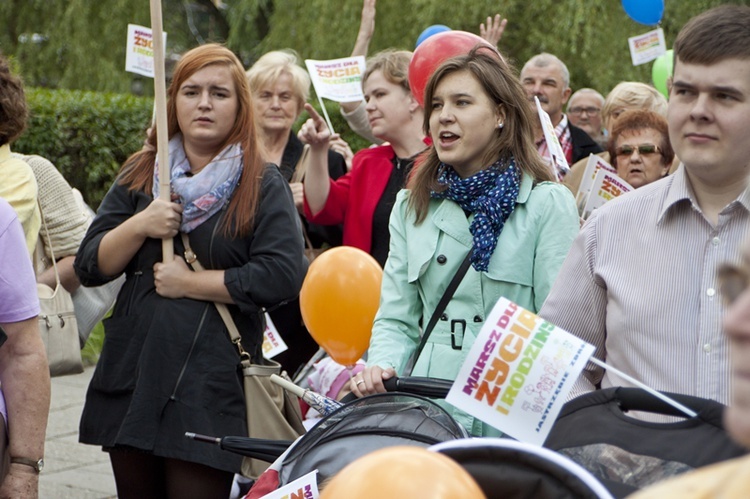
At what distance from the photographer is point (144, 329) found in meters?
4.41

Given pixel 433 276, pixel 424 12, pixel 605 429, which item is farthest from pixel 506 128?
pixel 424 12

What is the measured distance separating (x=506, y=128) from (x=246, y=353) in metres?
1.33

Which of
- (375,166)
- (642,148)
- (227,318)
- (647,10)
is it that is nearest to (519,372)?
(227,318)

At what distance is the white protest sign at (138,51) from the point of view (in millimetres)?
7945

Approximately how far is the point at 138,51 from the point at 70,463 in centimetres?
294

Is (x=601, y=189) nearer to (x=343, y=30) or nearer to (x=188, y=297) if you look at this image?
(x=188, y=297)

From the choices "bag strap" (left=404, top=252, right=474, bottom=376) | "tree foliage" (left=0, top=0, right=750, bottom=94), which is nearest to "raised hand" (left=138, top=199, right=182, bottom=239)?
"bag strap" (left=404, top=252, right=474, bottom=376)

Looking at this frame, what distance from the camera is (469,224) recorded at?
3779 mm

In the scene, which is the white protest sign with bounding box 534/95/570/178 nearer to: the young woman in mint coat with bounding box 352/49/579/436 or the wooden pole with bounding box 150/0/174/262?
the young woman in mint coat with bounding box 352/49/579/436

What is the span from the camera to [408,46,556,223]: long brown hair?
3.92 m

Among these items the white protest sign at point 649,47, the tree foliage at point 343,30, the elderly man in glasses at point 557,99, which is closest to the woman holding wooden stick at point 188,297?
the elderly man in glasses at point 557,99

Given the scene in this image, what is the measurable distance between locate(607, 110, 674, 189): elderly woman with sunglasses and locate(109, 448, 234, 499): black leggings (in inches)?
114

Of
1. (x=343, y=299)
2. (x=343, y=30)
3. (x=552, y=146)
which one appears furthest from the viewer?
(x=343, y=30)

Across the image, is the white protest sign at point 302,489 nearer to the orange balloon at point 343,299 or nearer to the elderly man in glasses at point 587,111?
the orange balloon at point 343,299
